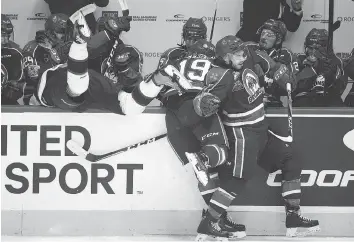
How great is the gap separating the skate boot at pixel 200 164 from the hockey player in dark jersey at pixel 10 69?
1.55 m

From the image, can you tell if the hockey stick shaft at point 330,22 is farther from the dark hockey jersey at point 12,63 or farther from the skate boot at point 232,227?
the dark hockey jersey at point 12,63

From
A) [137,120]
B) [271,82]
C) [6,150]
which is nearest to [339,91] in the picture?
[271,82]

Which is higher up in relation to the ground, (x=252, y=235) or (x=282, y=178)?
(x=282, y=178)

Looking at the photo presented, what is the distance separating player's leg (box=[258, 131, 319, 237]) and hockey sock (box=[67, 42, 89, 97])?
129cm

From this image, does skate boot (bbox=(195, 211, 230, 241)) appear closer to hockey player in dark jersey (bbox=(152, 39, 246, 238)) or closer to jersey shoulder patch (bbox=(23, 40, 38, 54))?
hockey player in dark jersey (bbox=(152, 39, 246, 238))

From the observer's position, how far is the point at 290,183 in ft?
17.4

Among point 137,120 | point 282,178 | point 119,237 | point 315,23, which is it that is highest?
point 315,23

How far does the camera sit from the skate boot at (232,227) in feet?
17.4

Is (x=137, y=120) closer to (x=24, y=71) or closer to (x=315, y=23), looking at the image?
(x=24, y=71)

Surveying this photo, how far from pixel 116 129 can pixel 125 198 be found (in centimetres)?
47

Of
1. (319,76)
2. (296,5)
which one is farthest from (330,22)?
(319,76)

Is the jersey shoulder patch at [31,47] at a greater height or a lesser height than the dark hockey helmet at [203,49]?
lesser

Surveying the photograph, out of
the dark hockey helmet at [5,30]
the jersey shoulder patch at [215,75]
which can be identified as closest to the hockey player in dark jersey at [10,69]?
the dark hockey helmet at [5,30]

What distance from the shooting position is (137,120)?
5391 millimetres
